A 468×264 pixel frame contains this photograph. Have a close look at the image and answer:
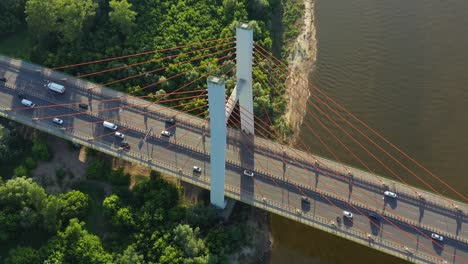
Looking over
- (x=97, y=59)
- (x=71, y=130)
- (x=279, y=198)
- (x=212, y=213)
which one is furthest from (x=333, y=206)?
(x=97, y=59)

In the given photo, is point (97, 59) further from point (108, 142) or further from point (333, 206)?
point (333, 206)

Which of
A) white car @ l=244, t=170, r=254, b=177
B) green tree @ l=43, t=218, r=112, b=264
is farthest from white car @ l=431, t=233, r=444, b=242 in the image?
green tree @ l=43, t=218, r=112, b=264

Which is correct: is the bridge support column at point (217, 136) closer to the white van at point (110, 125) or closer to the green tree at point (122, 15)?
the white van at point (110, 125)

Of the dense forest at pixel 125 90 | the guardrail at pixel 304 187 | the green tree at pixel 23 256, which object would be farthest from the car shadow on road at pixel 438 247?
the green tree at pixel 23 256

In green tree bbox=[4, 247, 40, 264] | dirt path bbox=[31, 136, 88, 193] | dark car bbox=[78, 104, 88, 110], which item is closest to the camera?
green tree bbox=[4, 247, 40, 264]

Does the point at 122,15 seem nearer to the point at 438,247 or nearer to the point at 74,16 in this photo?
the point at 74,16

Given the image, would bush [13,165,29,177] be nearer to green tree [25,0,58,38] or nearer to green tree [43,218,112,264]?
green tree [43,218,112,264]

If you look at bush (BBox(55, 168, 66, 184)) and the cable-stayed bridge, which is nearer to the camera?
the cable-stayed bridge
